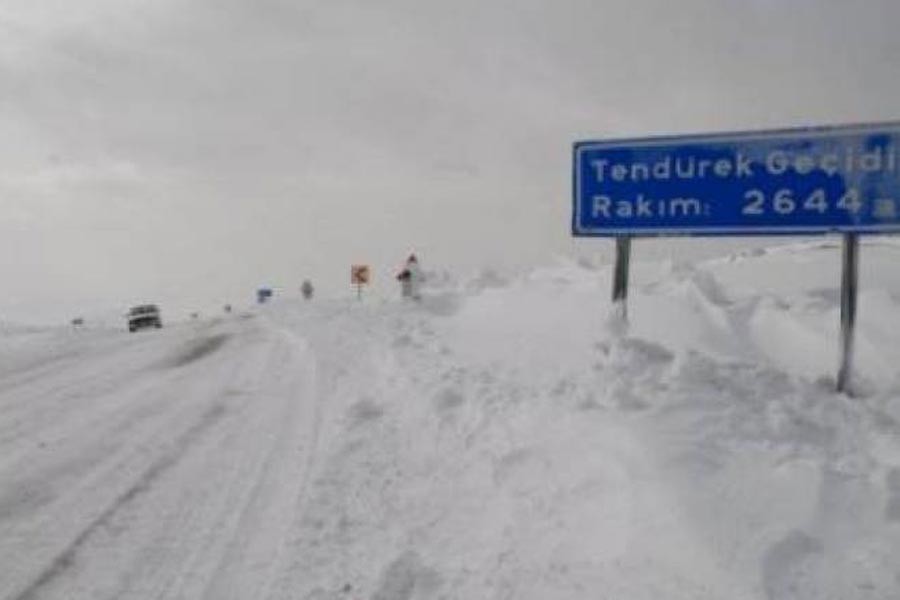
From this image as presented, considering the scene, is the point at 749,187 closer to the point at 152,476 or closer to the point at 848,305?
the point at 848,305

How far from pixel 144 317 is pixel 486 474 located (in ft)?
115

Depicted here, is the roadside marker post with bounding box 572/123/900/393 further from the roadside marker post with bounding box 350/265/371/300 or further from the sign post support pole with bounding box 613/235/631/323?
the roadside marker post with bounding box 350/265/371/300

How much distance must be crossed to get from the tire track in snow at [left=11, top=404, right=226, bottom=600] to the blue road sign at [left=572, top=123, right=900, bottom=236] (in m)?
4.79

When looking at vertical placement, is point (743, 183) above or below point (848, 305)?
above

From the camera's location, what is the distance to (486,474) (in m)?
8.84

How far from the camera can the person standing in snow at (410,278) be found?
29.7m

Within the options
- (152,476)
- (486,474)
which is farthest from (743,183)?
(152,476)

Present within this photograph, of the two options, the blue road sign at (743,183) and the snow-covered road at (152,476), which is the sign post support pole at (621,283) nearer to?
the blue road sign at (743,183)

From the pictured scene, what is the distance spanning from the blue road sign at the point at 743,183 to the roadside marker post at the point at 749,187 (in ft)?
0.03

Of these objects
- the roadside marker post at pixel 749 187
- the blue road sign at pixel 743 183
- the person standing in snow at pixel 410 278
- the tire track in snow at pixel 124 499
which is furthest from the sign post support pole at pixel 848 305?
the person standing in snow at pixel 410 278

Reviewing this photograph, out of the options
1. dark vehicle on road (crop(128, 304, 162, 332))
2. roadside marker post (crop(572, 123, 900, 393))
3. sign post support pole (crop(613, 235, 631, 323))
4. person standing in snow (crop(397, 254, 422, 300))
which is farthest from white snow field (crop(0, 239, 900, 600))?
dark vehicle on road (crop(128, 304, 162, 332))

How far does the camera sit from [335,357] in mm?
17547

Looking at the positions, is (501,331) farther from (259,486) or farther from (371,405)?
(259,486)

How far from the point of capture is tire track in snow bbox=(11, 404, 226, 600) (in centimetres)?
698
